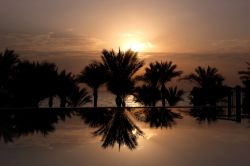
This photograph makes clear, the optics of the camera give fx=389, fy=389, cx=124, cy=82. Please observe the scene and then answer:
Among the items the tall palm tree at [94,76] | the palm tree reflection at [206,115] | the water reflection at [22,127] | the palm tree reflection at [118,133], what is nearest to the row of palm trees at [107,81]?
the tall palm tree at [94,76]

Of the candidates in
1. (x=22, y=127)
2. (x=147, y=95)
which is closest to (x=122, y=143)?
(x=22, y=127)

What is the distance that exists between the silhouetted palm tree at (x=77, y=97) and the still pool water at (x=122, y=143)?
7.66 meters

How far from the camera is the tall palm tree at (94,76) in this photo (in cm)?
1759

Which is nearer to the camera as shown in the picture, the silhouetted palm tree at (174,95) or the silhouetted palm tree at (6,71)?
the silhouetted palm tree at (6,71)

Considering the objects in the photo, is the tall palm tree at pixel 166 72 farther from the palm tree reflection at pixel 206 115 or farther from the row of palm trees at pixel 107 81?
the palm tree reflection at pixel 206 115

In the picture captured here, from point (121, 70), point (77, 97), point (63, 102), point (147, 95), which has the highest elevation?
Result: point (121, 70)

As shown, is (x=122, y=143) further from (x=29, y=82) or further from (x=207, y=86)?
(x=207, y=86)

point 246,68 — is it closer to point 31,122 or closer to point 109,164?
point 31,122

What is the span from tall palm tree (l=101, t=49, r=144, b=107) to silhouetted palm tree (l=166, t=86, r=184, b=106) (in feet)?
9.46

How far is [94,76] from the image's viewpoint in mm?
17688

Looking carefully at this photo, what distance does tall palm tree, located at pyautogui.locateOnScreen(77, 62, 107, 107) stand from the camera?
17594 millimetres

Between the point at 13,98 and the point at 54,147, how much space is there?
382 inches

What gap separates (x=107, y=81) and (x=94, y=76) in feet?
2.08

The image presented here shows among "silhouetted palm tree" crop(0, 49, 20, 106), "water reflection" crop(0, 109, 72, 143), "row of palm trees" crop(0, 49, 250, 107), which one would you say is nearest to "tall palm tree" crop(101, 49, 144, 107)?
"row of palm trees" crop(0, 49, 250, 107)
